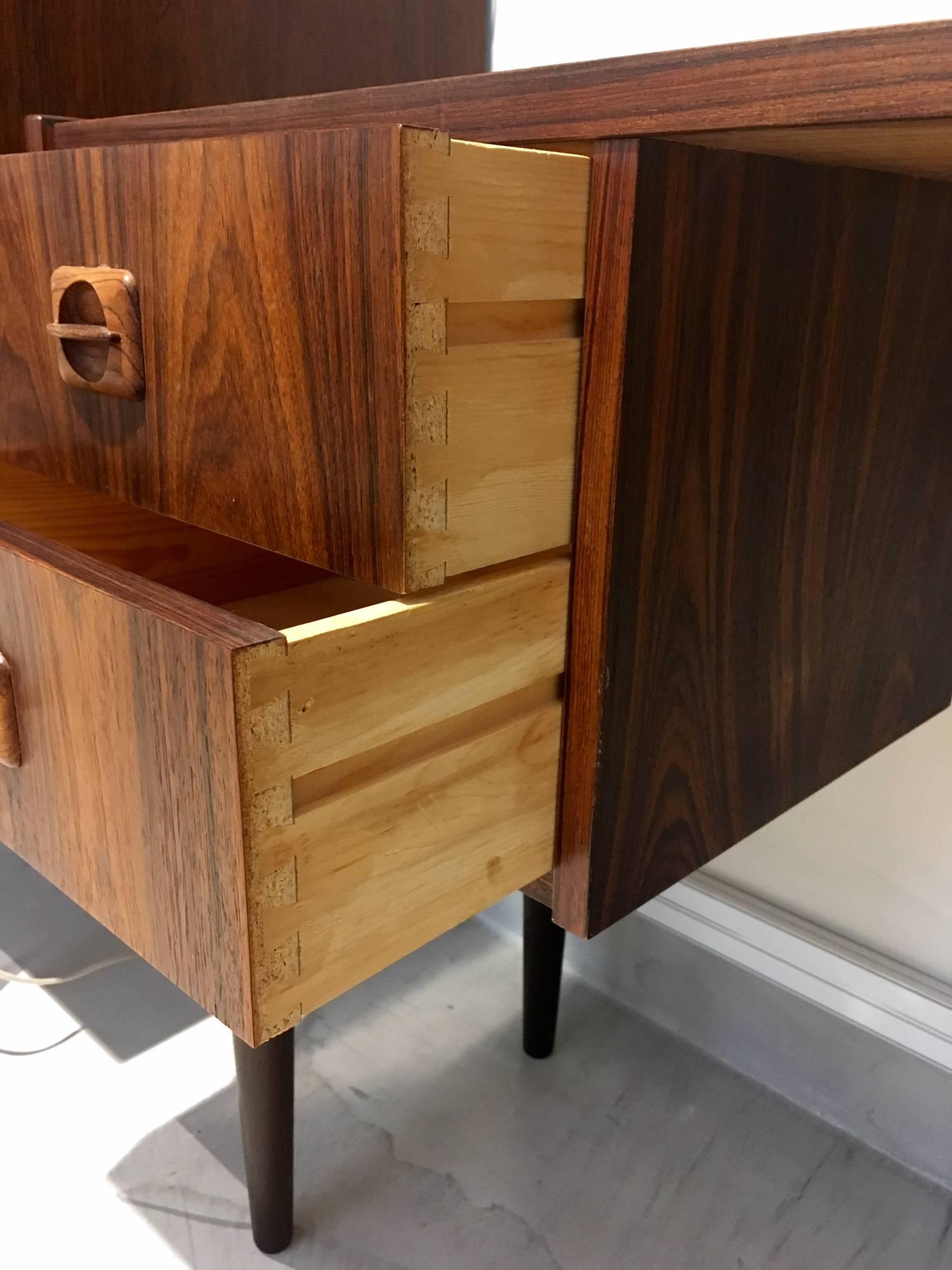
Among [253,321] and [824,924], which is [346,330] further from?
[824,924]

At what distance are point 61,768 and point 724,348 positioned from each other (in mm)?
349

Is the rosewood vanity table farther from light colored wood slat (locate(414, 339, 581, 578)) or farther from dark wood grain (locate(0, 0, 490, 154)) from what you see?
dark wood grain (locate(0, 0, 490, 154))

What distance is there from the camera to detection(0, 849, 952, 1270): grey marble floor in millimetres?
792

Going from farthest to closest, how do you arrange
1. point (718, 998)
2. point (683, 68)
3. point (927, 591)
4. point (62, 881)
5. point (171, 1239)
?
point (718, 998), point (171, 1239), point (927, 591), point (62, 881), point (683, 68)

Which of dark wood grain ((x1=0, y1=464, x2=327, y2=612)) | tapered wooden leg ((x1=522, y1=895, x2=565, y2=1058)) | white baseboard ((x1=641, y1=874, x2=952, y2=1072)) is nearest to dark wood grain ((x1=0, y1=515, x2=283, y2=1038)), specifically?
dark wood grain ((x1=0, y1=464, x2=327, y2=612))

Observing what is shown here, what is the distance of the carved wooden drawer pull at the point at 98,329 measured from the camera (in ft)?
1.67

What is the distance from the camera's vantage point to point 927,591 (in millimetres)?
656

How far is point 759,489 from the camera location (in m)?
0.51

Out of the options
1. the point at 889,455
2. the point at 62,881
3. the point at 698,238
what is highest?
the point at 698,238

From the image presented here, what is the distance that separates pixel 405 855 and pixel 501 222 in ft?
0.84

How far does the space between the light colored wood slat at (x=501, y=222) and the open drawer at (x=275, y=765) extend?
0.39 feet

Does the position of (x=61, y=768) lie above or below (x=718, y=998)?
above

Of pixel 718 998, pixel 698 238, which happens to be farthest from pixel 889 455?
Answer: pixel 718 998

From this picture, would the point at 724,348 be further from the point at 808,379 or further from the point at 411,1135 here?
the point at 411,1135
